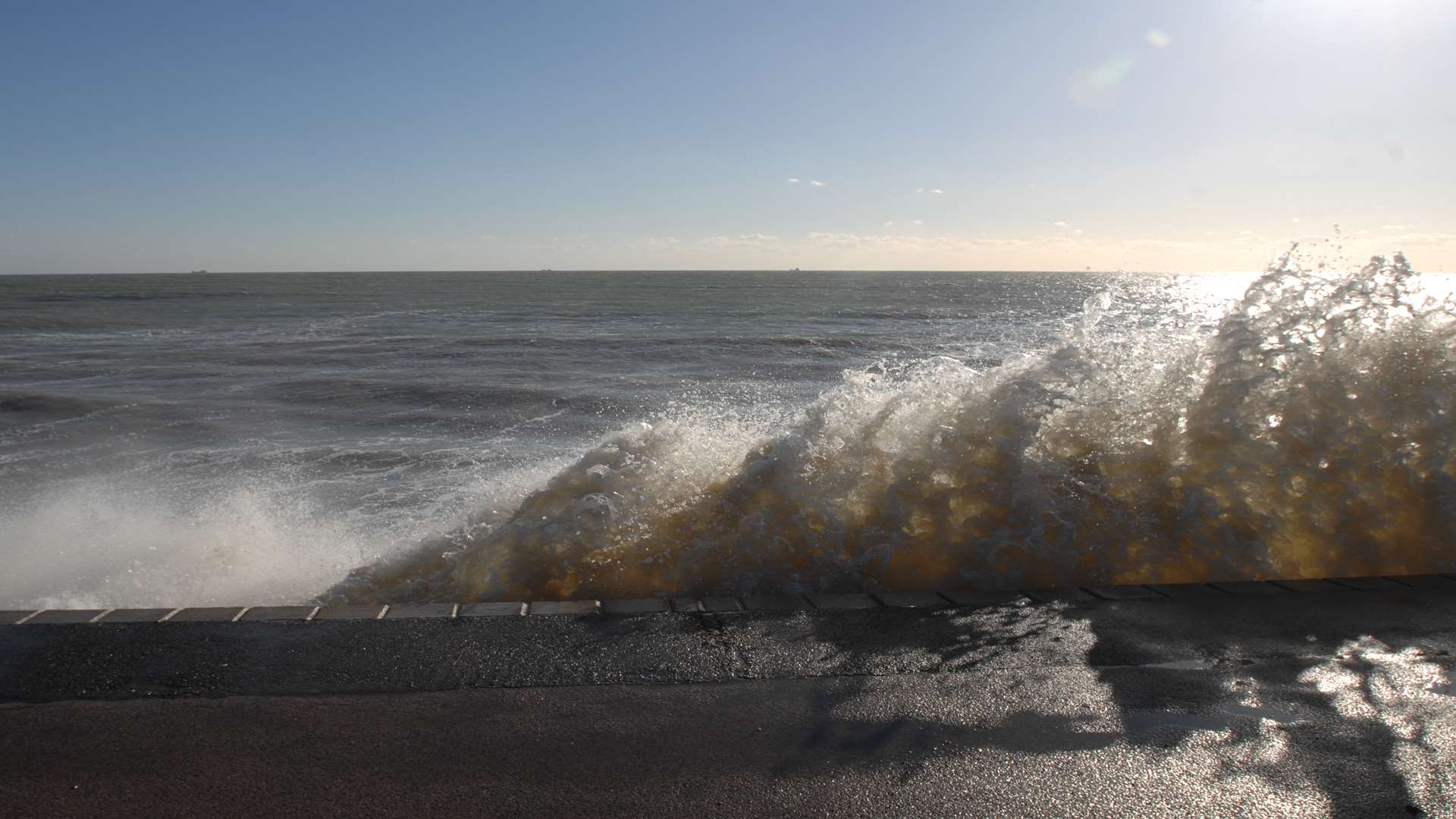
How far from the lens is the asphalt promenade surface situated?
8.14ft

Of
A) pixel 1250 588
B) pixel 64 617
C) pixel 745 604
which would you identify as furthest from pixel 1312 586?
pixel 64 617

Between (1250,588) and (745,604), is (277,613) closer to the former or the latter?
(745,604)

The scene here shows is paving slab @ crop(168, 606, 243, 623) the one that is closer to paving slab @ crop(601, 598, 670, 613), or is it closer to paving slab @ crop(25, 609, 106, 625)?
paving slab @ crop(25, 609, 106, 625)

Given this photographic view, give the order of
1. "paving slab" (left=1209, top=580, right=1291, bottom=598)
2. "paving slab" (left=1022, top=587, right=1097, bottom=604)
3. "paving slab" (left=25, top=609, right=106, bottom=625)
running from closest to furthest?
"paving slab" (left=25, top=609, right=106, bottom=625)
"paving slab" (left=1022, top=587, right=1097, bottom=604)
"paving slab" (left=1209, top=580, right=1291, bottom=598)

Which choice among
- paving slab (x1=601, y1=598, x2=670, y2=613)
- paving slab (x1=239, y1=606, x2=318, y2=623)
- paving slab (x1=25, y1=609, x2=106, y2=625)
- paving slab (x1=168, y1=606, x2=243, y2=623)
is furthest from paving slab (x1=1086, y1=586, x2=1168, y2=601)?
paving slab (x1=25, y1=609, x2=106, y2=625)

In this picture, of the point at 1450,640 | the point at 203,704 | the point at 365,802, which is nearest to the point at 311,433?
the point at 203,704

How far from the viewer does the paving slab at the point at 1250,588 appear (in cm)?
414

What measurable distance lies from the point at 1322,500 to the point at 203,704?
17.5 feet

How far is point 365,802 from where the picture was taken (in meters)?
2.43

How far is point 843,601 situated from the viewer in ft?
13.2

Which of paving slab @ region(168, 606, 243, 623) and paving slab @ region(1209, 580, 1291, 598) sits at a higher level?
paving slab @ region(168, 606, 243, 623)

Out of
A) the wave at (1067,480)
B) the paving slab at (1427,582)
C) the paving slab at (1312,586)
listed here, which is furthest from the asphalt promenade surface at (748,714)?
the wave at (1067,480)

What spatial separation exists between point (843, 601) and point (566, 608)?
3.91 ft

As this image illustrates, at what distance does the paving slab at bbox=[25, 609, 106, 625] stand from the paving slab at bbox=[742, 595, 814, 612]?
2.61m
